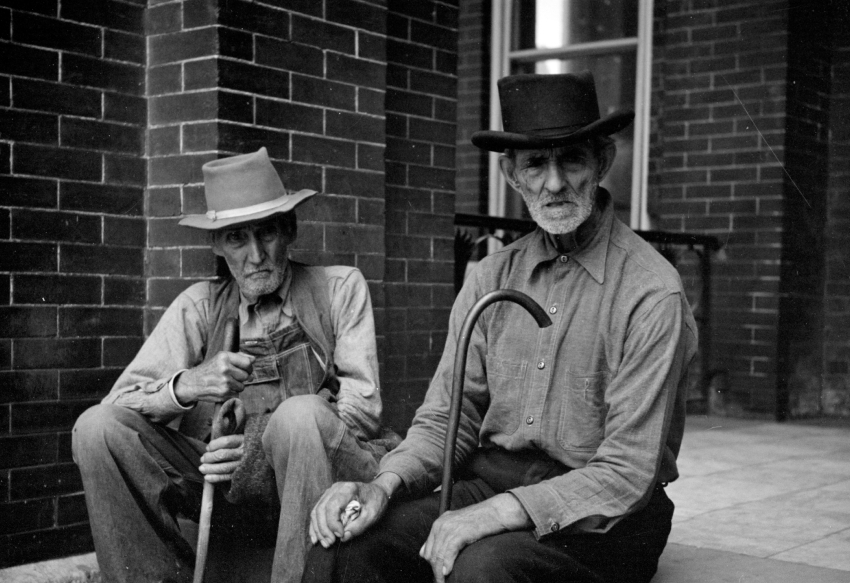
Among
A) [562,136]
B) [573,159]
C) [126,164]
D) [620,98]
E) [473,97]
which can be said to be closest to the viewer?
[562,136]

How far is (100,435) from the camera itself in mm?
3504

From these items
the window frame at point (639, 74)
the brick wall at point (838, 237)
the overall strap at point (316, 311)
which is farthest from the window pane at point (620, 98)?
the overall strap at point (316, 311)

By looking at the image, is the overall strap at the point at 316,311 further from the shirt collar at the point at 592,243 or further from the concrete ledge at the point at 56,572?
the concrete ledge at the point at 56,572

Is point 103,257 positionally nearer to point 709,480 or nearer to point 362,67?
point 362,67

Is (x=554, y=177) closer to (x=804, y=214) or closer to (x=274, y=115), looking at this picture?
(x=274, y=115)

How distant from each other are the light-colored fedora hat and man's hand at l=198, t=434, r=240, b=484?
787 mm

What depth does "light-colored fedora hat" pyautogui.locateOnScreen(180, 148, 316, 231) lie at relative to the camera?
387 centimetres

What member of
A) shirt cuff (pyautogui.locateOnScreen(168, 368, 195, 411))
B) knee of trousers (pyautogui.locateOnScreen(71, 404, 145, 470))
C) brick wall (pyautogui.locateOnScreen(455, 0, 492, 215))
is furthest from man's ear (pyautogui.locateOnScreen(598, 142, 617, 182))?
brick wall (pyautogui.locateOnScreen(455, 0, 492, 215))

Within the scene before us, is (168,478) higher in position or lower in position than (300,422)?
lower

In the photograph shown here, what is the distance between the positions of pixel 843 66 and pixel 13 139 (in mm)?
6203

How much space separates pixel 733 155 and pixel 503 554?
20.4 feet

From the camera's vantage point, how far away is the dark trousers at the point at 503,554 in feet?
8.61

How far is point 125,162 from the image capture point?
14.7 feet

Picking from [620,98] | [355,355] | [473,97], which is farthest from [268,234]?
[473,97]
